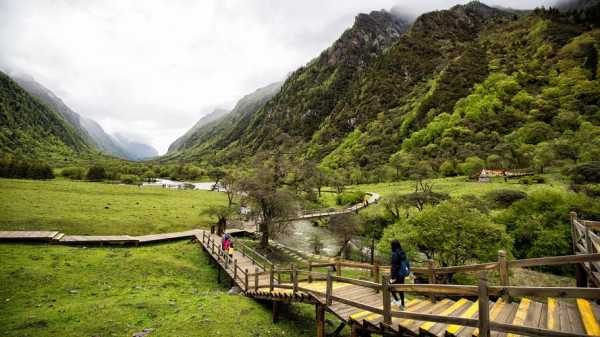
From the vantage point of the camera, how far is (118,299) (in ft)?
45.7

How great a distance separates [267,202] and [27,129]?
683ft

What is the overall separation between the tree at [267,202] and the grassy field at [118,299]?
9100 millimetres

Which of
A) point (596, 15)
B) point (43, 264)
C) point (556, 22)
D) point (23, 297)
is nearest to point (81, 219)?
point (43, 264)

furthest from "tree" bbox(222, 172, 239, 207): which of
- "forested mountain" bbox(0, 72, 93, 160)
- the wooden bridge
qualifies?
"forested mountain" bbox(0, 72, 93, 160)

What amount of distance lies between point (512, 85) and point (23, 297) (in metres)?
155

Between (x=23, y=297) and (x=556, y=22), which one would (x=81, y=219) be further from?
(x=556, y=22)

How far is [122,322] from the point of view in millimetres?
11164

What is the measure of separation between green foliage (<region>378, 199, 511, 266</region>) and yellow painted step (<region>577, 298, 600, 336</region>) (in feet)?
51.9

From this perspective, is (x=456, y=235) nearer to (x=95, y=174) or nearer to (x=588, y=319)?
(x=588, y=319)

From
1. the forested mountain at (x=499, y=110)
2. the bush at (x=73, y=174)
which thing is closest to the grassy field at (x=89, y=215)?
the bush at (x=73, y=174)

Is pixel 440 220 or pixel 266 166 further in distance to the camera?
pixel 266 166

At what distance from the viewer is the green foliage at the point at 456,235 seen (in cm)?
1984

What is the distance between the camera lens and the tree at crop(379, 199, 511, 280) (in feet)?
65.1

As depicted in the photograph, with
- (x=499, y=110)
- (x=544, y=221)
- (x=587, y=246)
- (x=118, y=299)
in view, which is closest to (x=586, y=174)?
(x=544, y=221)
